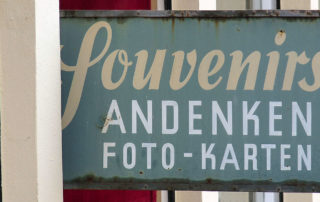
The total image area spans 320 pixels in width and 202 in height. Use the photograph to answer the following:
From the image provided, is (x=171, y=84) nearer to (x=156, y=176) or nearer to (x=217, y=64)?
(x=217, y=64)

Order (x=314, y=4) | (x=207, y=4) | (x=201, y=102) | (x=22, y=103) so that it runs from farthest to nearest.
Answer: (x=207, y=4), (x=314, y=4), (x=201, y=102), (x=22, y=103)

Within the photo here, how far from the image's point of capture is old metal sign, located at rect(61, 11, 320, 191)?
3045 millimetres

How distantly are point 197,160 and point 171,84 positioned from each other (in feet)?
1.17

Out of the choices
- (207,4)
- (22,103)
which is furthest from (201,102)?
(207,4)

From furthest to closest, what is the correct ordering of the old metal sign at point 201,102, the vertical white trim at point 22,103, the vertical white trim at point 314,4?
the vertical white trim at point 314,4
the old metal sign at point 201,102
the vertical white trim at point 22,103

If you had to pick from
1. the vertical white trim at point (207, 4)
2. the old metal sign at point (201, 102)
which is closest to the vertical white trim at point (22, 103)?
the old metal sign at point (201, 102)

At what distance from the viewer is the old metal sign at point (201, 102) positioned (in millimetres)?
3045

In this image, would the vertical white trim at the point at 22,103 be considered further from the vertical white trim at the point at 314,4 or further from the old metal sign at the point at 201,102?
the vertical white trim at the point at 314,4

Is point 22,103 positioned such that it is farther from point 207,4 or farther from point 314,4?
point 314,4

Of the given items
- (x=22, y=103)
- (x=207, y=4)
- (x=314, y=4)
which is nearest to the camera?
(x=22, y=103)

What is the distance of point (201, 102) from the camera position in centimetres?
308

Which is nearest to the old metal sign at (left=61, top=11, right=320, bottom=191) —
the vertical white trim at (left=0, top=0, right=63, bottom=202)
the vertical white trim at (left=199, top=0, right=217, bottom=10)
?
the vertical white trim at (left=0, top=0, right=63, bottom=202)

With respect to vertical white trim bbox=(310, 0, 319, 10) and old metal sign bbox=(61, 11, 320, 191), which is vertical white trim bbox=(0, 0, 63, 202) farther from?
vertical white trim bbox=(310, 0, 319, 10)

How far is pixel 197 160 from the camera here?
307cm
